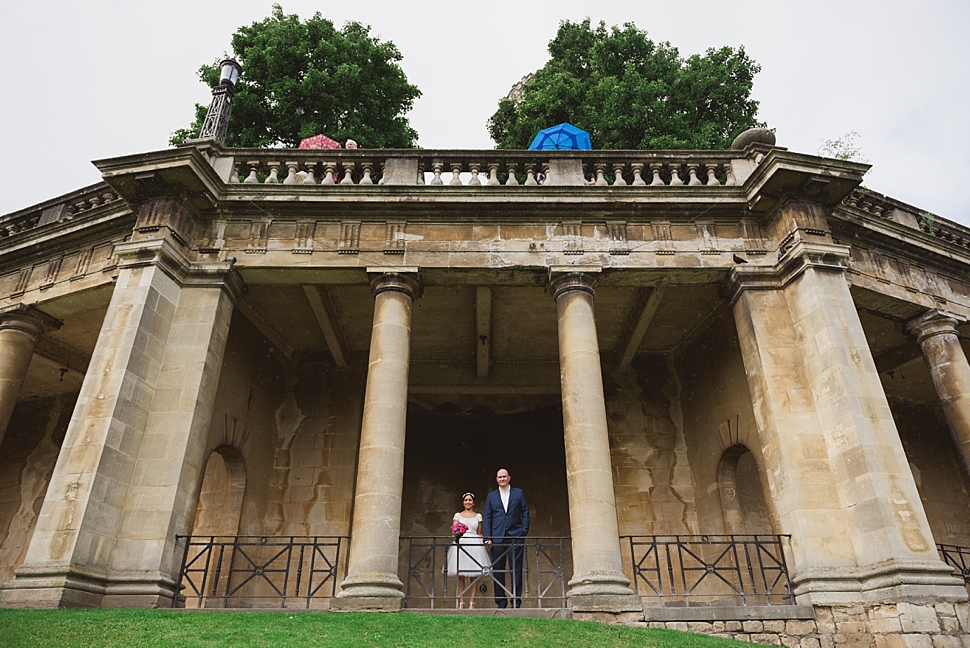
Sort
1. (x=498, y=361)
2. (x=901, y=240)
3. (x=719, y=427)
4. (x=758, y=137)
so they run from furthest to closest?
A: 1. (x=498, y=361)
2. (x=719, y=427)
3. (x=901, y=240)
4. (x=758, y=137)

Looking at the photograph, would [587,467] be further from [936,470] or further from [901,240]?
[936,470]

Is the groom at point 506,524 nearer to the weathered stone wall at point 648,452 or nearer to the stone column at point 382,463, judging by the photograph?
the stone column at point 382,463

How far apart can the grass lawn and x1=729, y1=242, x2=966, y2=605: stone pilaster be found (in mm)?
2552

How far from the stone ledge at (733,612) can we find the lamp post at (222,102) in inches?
476

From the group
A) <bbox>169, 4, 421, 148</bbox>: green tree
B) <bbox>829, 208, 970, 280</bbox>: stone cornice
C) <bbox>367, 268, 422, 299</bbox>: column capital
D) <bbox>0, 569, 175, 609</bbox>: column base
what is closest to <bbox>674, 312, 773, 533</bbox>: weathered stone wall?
<bbox>829, 208, 970, 280</bbox>: stone cornice

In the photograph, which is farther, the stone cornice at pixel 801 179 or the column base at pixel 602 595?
the stone cornice at pixel 801 179

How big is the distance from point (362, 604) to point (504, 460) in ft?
30.6

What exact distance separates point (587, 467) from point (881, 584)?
3.91 m

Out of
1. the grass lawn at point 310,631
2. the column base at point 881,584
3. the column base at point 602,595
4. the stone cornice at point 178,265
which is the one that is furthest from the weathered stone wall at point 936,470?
the stone cornice at point 178,265

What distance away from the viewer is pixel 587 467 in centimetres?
928

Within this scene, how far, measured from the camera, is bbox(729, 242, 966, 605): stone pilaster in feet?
27.6

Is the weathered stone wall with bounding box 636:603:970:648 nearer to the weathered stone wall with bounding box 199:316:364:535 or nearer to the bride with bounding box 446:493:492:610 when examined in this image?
the bride with bounding box 446:493:492:610

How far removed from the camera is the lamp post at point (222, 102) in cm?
1354

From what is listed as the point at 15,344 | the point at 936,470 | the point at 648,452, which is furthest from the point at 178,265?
the point at 936,470
